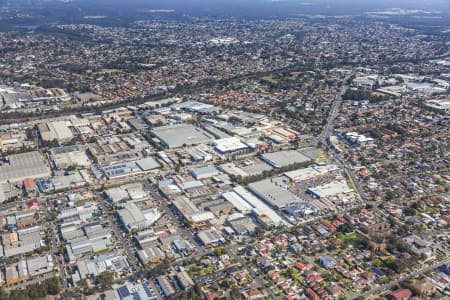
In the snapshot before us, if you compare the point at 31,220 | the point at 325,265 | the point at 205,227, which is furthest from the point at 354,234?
the point at 31,220

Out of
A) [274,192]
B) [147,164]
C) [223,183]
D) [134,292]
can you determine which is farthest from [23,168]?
[274,192]

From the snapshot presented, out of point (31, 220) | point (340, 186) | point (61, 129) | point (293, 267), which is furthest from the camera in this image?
point (61, 129)

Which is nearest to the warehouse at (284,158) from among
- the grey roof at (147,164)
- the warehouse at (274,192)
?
the warehouse at (274,192)

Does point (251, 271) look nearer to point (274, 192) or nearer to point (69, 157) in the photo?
point (274, 192)

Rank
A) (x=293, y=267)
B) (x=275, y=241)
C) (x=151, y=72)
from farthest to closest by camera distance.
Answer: (x=151, y=72) < (x=275, y=241) < (x=293, y=267)

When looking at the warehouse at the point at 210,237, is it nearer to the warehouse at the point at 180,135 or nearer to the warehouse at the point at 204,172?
the warehouse at the point at 204,172

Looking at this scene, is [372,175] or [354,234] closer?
[354,234]

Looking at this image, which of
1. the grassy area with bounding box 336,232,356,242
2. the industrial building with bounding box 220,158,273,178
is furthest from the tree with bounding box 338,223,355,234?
the industrial building with bounding box 220,158,273,178

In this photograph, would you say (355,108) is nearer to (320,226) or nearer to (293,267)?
(320,226)
